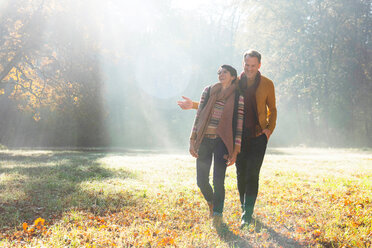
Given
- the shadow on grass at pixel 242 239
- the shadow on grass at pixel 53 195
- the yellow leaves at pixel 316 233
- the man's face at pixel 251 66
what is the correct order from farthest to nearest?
1. the shadow on grass at pixel 53 195
2. the man's face at pixel 251 66
3. the yellow leaves at pixel 316 233
4. the shadow on grass at pixel 242 239

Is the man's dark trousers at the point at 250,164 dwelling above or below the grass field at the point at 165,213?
above

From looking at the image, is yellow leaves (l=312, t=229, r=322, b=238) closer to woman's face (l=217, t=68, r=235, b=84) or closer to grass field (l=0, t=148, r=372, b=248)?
grass field (l=0, t=148, r=372, b=248)

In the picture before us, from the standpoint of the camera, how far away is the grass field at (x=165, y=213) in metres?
3.84

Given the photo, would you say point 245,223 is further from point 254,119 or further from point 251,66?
point 251,66

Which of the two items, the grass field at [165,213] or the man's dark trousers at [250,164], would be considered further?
the man's dark trousers at [250,164]

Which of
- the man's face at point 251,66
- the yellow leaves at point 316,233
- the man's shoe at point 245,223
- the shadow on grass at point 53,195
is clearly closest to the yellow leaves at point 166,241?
the man's shoe at point 245,223

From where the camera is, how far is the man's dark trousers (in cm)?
423

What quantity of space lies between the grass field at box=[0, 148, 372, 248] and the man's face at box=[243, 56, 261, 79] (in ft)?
7.03

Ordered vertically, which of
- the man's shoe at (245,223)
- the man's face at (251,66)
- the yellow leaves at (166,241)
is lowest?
the yellow leaves at (166,241)

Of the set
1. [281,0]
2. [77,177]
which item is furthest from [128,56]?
[77,177]

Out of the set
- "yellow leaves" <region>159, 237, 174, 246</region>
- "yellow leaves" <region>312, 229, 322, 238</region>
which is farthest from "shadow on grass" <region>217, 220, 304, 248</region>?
"yellow leaves" <region>159, 237, 174, 246</region>

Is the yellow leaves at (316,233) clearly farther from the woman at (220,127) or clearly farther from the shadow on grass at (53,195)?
the shadow on grass at (53,195)

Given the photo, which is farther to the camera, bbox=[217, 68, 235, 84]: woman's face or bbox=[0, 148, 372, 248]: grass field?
bbox=[217, 68, 235, 84]: woman's face

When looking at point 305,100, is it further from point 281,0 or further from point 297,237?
point 297,237
